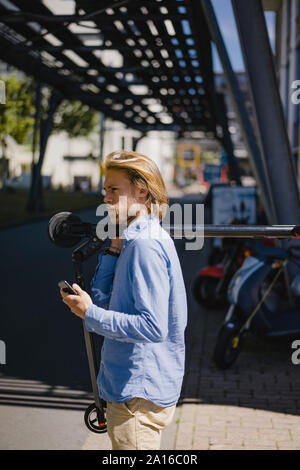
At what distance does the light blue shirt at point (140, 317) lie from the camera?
1945 mm

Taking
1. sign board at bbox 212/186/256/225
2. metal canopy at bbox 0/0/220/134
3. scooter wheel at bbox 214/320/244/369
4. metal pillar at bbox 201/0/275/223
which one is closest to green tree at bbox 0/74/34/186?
metal canopy at bbox 0/0/220/134

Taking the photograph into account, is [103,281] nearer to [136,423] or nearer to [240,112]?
[136,423]

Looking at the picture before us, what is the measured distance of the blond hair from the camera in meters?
2.04

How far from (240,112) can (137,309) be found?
7321 millimetres

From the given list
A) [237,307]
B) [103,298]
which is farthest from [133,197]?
[237,307]

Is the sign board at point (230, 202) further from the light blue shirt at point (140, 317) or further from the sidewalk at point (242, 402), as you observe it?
the light blue shirt at point (140, 317)

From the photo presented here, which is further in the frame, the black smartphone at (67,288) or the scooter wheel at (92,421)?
the scooter wheel at (92,421)

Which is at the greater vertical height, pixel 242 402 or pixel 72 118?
pixel 72 118

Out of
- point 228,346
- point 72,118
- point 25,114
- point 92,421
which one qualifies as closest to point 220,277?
point 228,346

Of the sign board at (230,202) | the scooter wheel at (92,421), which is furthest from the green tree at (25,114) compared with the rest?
the scooter wheel at (92,421)

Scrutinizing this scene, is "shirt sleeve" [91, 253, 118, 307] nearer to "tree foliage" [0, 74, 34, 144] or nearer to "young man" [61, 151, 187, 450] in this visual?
"young man" [61, 151, 187, 450]

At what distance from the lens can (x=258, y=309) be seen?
18.5 feet

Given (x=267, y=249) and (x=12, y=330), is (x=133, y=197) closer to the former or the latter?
(x=267, y=249)

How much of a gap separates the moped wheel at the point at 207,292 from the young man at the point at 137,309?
574cm
